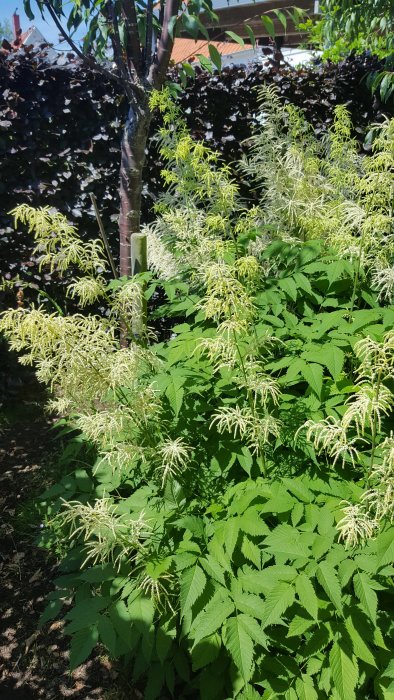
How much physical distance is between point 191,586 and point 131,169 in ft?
8.77

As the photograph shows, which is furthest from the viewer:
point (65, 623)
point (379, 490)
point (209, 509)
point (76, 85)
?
point (76, 85)

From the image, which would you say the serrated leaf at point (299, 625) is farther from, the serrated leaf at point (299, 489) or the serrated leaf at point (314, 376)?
the serrated leaf at point (314, 376)

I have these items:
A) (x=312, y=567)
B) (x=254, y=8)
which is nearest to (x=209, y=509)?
(x=312, y=567)

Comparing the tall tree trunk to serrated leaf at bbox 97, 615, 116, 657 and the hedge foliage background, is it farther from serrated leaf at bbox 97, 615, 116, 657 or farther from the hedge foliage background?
serrated leaf at bbox 97, 615, 116, 657

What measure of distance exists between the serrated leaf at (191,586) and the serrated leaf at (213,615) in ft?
0.18

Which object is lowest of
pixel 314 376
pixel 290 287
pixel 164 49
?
pixel 314 376

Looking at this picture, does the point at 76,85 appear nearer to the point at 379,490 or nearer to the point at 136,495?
the point at 136,495

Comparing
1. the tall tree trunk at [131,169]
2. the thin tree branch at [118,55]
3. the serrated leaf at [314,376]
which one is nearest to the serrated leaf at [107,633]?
the serrated leaf at [314,376]

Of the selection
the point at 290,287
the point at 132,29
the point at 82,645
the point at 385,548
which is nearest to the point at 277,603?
the point at 385,548

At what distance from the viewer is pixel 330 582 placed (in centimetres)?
154

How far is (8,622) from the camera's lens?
2.69 m

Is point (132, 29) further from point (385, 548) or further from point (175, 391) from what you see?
point (385, 548)

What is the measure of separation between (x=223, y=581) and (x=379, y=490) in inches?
22.8

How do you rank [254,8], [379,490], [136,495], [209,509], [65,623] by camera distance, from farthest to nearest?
[254,8] < [65,623] < [136,495] < [209,509] < [379,490]
